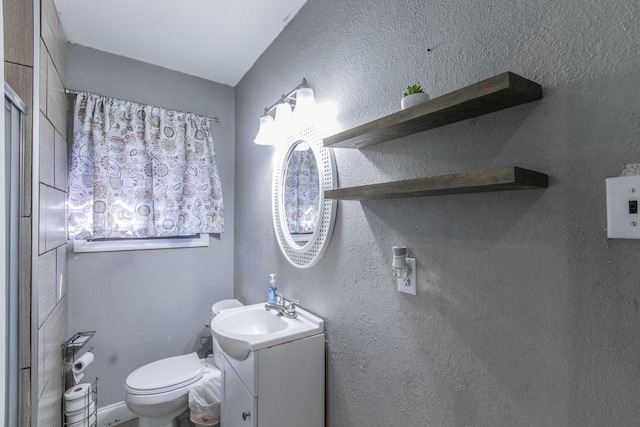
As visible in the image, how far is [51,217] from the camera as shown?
1.50 m

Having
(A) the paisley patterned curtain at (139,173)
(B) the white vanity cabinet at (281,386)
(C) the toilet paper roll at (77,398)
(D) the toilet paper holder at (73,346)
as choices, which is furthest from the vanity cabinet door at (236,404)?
(A) the paisley patterned curtain at (139,173)

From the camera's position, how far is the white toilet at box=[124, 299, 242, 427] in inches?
65.6

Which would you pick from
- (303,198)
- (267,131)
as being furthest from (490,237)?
(267,131)

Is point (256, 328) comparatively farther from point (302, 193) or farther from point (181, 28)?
point (181, 28)

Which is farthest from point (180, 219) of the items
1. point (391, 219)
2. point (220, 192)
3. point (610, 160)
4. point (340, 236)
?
point (610, 160)

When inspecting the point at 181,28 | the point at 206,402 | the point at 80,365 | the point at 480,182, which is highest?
the point at 181,28

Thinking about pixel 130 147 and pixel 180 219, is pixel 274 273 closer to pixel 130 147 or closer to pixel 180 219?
pixel 180 219

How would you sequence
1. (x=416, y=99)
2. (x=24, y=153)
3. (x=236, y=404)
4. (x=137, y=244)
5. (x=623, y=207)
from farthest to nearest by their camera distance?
(x=137, y=244)
(x=236, y=404)
(x=24, y=153)
(x=416, y=99)
(x=623, y=207)

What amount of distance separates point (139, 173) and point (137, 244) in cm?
49

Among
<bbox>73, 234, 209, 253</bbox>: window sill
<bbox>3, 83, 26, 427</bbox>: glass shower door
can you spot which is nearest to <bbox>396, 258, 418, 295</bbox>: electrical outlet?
<bbox>3, 83, 26, 427</bbox>: glass shower door

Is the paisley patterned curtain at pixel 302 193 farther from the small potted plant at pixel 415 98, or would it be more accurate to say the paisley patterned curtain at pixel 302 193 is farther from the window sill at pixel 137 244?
the window sill at pixel 137 244

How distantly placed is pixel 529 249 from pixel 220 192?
2065mm

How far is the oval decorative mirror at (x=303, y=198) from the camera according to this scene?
142cm

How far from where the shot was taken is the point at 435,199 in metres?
0.96
